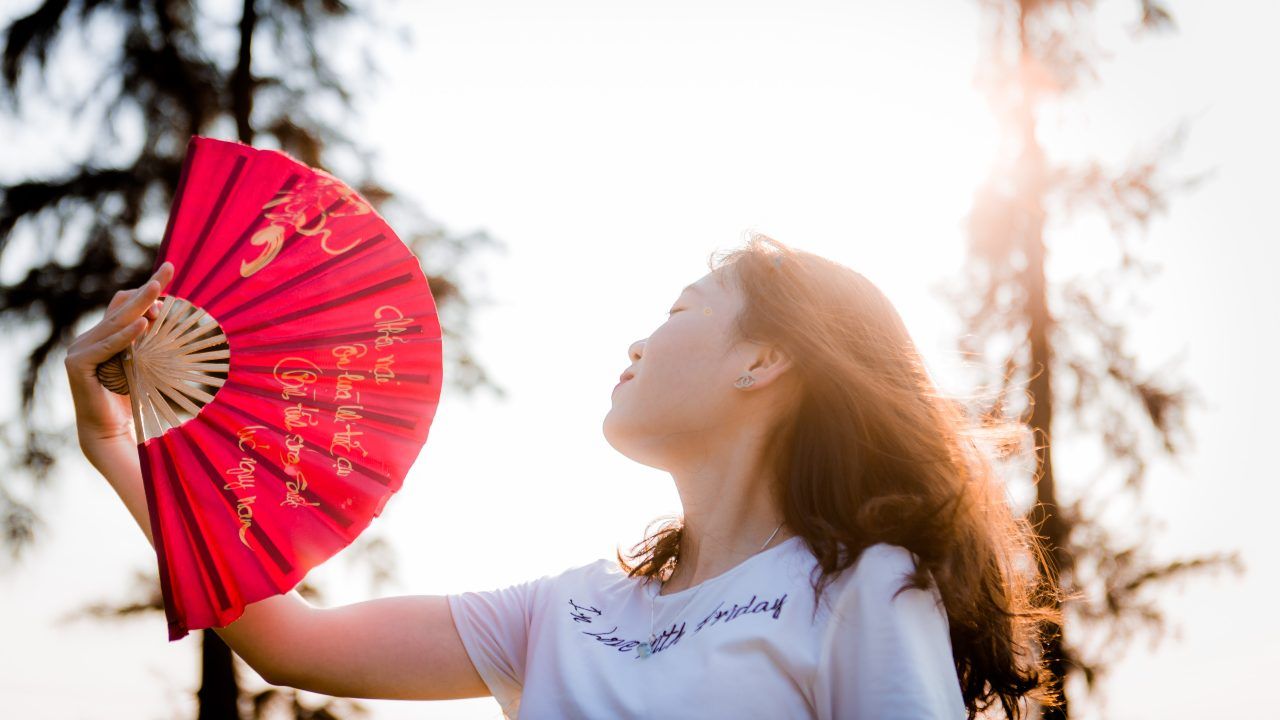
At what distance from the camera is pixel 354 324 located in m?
2.07

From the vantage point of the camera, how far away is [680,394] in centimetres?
224

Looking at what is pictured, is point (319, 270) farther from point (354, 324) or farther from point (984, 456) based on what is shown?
point (984, 456)

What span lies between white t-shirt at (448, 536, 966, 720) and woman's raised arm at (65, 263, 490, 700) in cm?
9

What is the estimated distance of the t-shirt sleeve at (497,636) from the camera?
2246 mm

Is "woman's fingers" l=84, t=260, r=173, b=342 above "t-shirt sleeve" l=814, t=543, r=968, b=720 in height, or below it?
above

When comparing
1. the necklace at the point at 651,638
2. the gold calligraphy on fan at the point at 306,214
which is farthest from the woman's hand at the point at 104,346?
the necklace at the point at 651,638

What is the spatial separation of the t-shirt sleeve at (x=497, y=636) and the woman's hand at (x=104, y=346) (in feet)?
2.81

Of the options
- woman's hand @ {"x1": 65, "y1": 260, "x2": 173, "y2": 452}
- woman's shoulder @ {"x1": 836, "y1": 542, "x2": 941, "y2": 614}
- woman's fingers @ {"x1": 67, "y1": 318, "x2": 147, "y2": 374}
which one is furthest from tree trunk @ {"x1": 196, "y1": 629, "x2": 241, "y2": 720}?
woman's shoulder @ {"x1": 836, "y1": 542, "x2": 941, "y2": 614}

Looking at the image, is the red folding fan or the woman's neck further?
the woman's neck

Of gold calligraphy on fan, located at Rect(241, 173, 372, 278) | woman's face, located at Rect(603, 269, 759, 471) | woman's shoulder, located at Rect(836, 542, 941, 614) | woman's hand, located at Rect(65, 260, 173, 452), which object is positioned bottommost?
woman's shoulder, located at Rect(836, 542, 941, 614)

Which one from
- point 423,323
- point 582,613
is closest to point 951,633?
point 582,613

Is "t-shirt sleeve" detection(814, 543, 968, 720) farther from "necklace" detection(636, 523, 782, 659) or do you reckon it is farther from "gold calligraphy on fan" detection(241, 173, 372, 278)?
"gold calligraphy on fan" detection(241, 173, 372, 278)

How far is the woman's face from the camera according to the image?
88.0 inches

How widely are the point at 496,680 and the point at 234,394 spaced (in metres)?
0.87
